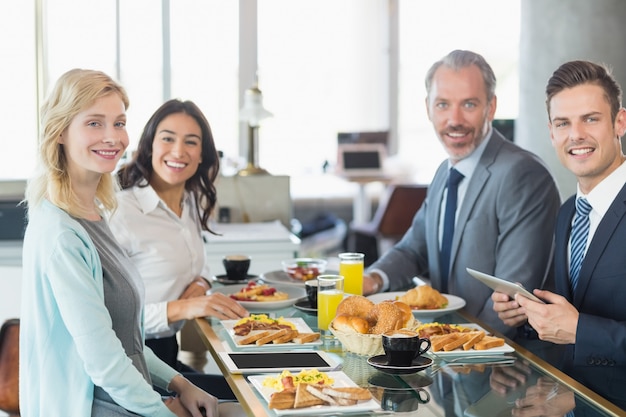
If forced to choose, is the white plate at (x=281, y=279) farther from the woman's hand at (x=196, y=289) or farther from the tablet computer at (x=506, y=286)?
the tablet computer at (x=506, y=286)

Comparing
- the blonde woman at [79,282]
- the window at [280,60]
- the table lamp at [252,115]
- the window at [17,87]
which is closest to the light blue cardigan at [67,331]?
the blonde woman at [79,282]

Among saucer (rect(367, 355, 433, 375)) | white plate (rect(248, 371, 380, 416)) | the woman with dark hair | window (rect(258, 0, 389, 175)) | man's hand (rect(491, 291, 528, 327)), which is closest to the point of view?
white plate (rect(248, 371, 380, 416))

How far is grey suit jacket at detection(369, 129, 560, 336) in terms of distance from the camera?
2949mm

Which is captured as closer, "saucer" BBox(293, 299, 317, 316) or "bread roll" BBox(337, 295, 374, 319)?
"bread roll" BBox(337, 295, 374, 319)

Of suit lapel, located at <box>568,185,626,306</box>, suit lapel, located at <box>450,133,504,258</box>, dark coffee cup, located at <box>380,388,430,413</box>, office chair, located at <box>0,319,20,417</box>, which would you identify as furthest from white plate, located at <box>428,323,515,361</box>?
office chair, located at <box>0,319,20,417</box>

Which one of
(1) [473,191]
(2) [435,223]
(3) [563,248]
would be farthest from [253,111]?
(3) [563,248]

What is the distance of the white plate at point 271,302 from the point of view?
2764 mm

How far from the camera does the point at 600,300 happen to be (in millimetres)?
2467

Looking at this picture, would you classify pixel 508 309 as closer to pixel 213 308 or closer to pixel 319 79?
pixel 213 308

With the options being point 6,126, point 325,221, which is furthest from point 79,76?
point 325,221

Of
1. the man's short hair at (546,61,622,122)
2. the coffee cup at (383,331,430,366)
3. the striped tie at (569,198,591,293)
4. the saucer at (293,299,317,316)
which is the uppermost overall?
the man's short hair at (546,61,622,122)

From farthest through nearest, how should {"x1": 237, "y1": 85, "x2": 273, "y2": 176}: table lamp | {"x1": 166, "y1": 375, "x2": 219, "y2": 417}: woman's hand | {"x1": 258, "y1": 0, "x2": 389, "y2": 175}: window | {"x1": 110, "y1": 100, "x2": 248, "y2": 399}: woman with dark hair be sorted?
{"x1": 258, "y1": 0, "x2": 389, "y2": 175}: window → {"x1": 237, "y1": 85, "x2": 273, "y2": 176}: table lamp → {"x1": 110, "y1": 100, "x2": 248, "y2": 399}: woman with dark hair → {"x1": 166, "y1": 375, "x2": 219, "y2": 417}: woman's hand

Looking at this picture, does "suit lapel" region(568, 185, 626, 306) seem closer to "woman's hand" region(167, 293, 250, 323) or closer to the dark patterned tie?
the dark patterned tie

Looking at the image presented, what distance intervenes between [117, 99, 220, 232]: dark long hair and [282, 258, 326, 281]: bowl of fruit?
1.27ft
